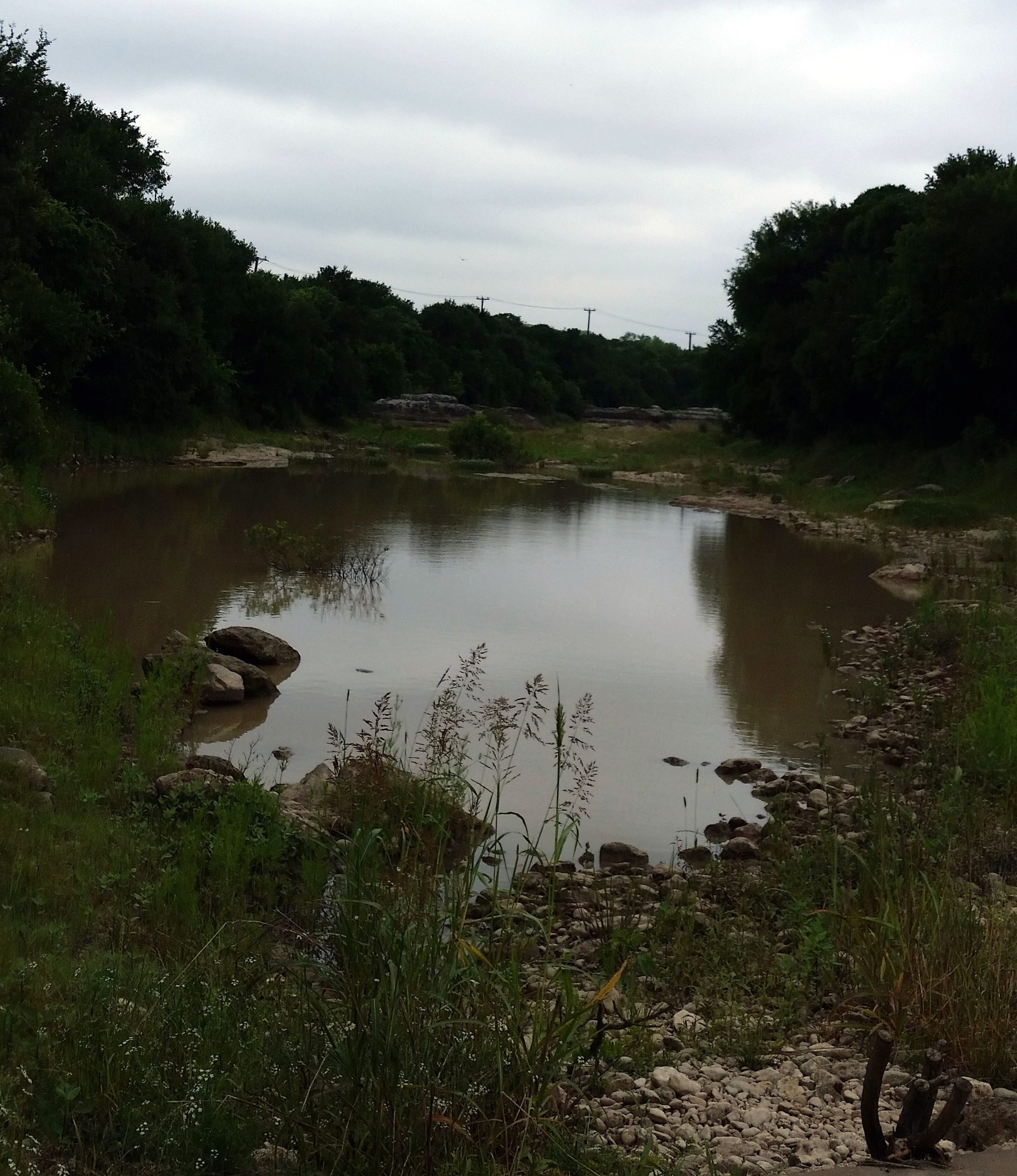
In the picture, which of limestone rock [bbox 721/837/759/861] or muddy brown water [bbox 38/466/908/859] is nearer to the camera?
limestone rock [bbox 721/837/759/861]

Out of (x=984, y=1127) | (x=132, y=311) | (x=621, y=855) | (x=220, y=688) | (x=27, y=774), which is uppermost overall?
(x=132, y=311)

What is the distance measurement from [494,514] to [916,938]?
2836 cm

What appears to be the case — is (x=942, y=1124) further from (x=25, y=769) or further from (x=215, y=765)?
(x=215, y=765)

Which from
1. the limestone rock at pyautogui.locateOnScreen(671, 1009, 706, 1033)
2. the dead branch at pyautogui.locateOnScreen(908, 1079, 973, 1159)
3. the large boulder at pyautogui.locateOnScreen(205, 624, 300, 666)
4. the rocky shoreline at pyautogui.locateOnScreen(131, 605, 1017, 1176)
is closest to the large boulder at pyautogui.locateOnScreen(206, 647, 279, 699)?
the large boulder at pyautogui.locateOnScreen(205, 624, 300, 666)

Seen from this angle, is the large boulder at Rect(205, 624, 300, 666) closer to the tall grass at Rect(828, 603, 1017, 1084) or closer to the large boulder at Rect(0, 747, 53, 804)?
the large boulder at Rect(0, 747, 53, 804)

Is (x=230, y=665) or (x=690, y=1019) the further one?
(x=230, y=665)

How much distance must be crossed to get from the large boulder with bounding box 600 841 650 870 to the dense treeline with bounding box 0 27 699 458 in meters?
16.8

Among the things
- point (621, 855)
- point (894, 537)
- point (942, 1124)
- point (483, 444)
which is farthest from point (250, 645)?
point (483, 444)

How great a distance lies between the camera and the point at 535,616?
57.3ft

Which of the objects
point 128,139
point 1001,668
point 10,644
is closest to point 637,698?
point 1001,668

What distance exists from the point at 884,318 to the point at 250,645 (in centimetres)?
2922

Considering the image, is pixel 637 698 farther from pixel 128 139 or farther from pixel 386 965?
pixel 128 139

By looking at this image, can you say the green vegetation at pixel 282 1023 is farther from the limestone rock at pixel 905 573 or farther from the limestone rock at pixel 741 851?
the limestone rock at pixel 905 573

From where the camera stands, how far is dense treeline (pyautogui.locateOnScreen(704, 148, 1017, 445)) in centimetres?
3188
